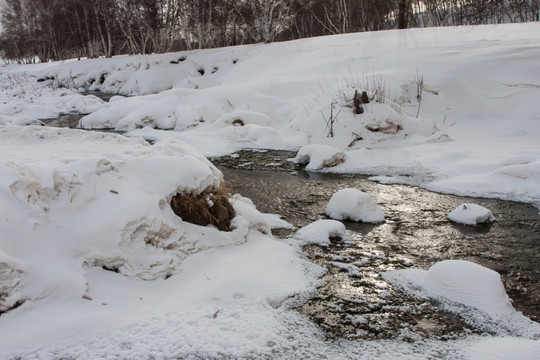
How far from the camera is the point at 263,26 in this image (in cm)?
1942

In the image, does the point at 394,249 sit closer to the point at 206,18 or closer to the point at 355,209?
the point at 355,209

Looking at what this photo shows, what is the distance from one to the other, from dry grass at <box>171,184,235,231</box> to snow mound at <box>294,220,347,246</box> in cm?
73

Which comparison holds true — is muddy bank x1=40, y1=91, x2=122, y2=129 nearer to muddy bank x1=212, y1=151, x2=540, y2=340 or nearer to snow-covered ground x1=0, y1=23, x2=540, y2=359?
snow-covered ground x1=0, y1=23, x2=540, y2=359

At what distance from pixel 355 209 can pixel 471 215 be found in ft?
3.98

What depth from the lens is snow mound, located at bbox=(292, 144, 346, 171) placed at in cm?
635

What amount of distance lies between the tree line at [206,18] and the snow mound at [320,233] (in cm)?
1480

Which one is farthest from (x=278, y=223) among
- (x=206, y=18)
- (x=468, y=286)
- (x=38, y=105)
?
(x=206, y=18)

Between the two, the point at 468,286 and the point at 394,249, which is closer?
the point at 468,286

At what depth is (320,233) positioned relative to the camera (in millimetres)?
3762

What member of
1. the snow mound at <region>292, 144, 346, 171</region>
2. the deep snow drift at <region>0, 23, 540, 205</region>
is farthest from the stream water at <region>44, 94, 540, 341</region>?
the deep snow drift at <region>0, 23, 540, 205</region>

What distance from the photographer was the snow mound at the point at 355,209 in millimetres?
4246

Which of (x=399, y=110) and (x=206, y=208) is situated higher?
(x=399, y=110)

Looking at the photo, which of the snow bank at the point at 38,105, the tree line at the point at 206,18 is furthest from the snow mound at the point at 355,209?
the tree line at the point at 206,18

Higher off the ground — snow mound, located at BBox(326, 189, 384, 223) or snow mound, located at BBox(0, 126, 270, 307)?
snow mound, located at BBox(0, 126, 270, 307)
